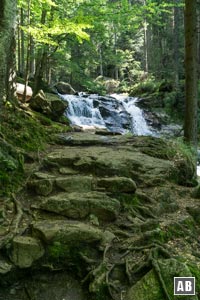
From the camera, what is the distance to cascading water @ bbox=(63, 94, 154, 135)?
57.8 feet

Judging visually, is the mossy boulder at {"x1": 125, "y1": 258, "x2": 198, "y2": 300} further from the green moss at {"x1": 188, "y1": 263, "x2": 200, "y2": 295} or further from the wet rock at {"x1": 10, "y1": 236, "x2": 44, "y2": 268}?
the wet rock at {"x1": 10, "y1": 236, "x2": 44, "y2": 268}

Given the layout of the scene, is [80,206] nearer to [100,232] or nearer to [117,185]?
[100,232]

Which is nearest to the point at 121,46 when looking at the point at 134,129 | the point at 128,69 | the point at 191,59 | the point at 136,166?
the point at 128,69

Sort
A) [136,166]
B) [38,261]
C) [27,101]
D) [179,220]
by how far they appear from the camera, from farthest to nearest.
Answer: [27,101], [136,166], [179,220], [38,261]

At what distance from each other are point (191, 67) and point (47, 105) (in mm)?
5171

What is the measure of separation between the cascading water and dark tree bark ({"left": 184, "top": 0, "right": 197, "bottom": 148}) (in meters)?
8.19

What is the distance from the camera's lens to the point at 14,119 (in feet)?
25.1

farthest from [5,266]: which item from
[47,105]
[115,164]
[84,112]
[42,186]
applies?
[84,112]

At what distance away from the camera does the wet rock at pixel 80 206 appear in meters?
5.04

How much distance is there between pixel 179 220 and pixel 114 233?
1217mm

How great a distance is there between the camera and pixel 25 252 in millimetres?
4266

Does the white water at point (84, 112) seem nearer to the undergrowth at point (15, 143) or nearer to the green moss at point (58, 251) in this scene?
the undergrowth at point (15, 143)

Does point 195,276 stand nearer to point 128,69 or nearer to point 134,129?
point 134,129

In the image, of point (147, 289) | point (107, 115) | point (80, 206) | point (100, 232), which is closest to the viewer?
point (147, 289)
